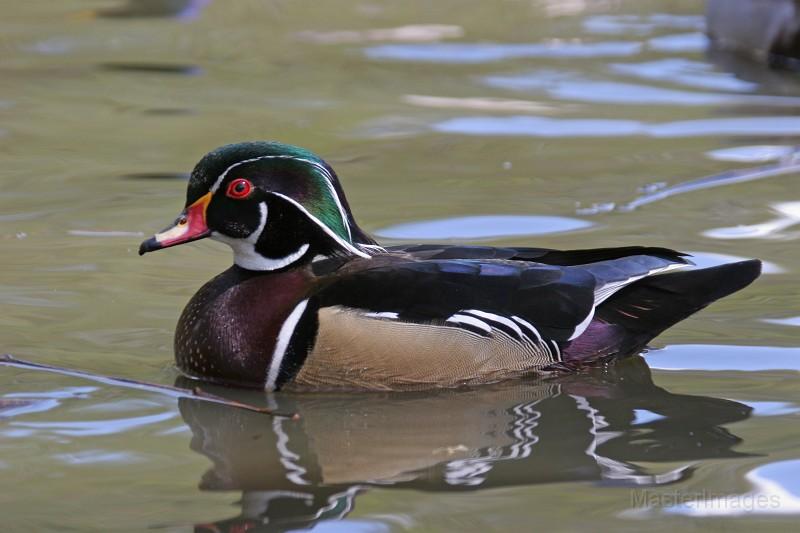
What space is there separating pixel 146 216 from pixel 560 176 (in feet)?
8.37

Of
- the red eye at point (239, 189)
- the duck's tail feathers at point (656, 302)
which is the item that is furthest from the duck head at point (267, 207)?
the duck's tail feathers at point (656, 302)

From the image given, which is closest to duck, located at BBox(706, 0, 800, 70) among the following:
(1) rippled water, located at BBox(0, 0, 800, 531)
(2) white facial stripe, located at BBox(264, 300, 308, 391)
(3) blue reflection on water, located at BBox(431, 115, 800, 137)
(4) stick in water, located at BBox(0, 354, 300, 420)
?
(1) rippled water, located at BBox(0, 0, 800, 531)

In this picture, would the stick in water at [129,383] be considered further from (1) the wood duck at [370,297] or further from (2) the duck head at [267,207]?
(2) the duck head at [267,207]

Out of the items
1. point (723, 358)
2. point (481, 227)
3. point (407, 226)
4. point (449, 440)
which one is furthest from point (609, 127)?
Result: point (449, 440)

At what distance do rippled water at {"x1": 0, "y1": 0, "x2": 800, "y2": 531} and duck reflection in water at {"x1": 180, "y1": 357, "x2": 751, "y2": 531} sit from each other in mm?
13

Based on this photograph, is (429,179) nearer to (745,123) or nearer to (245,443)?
(745,123)

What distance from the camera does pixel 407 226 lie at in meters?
8.33

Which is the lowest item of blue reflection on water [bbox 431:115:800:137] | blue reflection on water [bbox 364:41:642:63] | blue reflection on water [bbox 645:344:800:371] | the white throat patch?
blue reflection on water [bbox 645:344:800:371]

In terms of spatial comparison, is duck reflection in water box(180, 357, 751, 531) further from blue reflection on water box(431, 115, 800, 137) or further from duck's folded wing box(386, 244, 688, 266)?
blue reflection on water box(431, 115, 800, 137)

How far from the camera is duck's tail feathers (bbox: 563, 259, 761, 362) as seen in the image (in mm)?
6086

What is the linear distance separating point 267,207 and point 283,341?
551 mm

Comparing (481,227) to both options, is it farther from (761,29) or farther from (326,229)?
(761,29)

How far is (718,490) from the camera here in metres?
4.79

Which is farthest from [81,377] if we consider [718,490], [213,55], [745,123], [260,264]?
[213,55]
